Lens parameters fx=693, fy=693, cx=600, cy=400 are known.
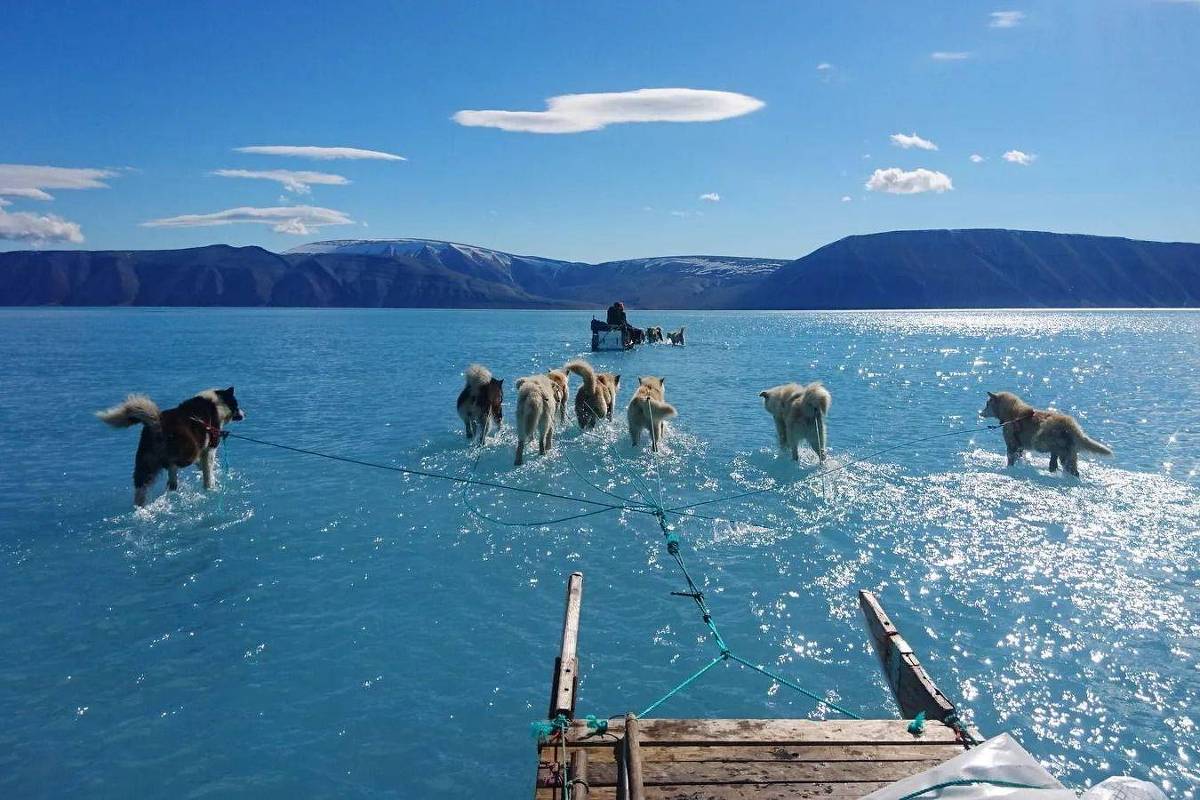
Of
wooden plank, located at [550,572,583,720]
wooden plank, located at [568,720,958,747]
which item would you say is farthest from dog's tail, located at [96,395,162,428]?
wooden plank, located at [568,720,958,747]

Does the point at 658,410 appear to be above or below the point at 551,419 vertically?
above

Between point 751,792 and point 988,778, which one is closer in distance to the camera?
point 988,778

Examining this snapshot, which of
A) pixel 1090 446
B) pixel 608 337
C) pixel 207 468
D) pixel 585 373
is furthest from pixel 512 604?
pixel 608 337

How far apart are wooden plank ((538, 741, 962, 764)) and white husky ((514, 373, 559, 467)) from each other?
33.1ft

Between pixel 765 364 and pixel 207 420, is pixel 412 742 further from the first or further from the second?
pixel 765 364

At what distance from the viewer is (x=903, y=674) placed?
564cm

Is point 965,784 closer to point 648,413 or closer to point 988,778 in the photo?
point 988,778

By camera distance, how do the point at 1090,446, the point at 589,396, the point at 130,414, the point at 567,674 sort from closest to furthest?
the point at 567,674 < the point at 130,414 < the point at 1090,446 < the point at 589,396

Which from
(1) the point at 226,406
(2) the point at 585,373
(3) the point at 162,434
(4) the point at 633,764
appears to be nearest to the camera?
(4) the point at 633,764

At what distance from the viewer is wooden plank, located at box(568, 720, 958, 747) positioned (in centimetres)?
466

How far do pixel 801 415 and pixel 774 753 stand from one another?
10596mm

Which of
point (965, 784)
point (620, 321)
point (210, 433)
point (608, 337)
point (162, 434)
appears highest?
point (620, 321)

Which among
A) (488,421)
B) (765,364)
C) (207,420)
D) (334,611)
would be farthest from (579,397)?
(765,364)

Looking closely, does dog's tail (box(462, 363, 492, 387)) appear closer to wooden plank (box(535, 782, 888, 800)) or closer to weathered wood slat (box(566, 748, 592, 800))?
weathered wood slat (box(566, 748, 592, 800))
